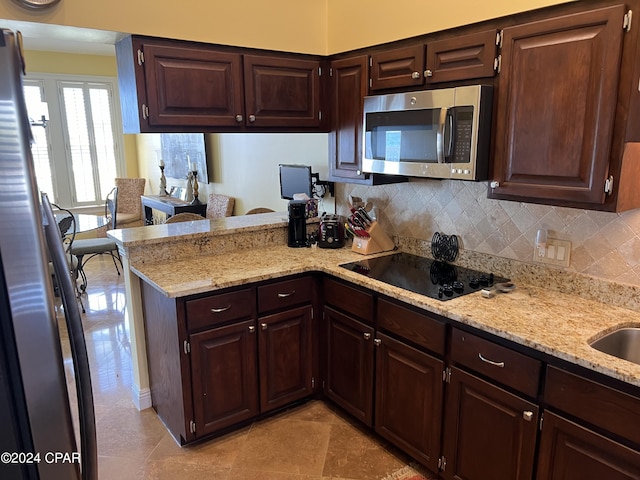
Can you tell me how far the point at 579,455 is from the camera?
1.59 meters

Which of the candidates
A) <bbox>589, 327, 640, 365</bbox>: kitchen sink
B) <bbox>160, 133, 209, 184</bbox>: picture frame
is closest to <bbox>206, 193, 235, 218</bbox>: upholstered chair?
<bbox>160, 133, 209, 184</bbox>: picture frame

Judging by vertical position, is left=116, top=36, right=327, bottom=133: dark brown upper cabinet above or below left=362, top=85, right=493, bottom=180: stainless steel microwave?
above

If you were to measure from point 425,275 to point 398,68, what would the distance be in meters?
1.10

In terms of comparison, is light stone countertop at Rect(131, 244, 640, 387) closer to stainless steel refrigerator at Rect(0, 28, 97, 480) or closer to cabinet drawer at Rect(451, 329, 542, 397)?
cabinet drawer at Rect(451, 329, 542, 397)

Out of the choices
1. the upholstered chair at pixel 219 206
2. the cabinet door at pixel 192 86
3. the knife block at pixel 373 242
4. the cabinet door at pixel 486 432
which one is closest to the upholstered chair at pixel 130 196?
the upholstered chair at pixel 219 206

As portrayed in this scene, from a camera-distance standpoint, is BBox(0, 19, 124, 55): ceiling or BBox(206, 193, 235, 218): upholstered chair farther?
BBox(206, 193, 235, 218): upholstered chair

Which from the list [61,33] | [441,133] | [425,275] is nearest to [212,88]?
[61,33]

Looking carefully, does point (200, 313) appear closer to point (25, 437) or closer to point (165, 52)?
point (165, 52)

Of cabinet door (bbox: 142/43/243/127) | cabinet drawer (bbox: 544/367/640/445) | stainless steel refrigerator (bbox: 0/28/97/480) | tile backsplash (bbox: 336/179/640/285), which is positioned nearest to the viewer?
stainless steel refrigerator (bbox: 0/28/97/480)

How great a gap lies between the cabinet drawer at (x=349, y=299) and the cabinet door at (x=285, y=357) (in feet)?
0.53

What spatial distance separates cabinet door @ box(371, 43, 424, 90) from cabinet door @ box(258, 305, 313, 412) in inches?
52.2

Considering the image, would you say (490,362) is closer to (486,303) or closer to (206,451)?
(486,303)

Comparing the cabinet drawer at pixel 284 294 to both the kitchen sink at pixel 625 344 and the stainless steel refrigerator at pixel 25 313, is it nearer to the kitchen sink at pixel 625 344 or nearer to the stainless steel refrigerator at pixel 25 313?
the kitchen sink at pixel 625 344

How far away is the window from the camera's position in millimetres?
6173
